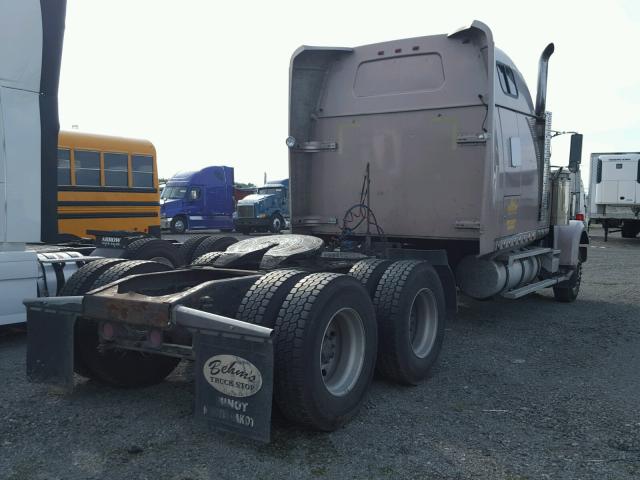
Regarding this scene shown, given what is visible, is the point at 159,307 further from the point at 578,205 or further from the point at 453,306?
the point at 578,205

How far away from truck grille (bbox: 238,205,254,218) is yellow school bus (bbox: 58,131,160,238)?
1647 cm

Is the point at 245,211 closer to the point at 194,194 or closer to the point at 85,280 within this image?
the point at 194,194

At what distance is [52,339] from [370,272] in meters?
2.46

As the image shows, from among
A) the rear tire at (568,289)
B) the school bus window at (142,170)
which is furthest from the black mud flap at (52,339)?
the school bus window at (142,170)

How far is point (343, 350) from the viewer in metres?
4.18

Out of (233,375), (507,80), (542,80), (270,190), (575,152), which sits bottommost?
(233,375)

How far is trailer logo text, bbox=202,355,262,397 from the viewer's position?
3.26m

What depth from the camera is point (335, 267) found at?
5309mm

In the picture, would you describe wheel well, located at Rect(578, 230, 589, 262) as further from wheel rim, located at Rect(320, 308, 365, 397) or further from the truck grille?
the truck grille

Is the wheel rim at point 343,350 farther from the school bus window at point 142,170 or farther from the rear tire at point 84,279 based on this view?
the school bus window at point 142,170

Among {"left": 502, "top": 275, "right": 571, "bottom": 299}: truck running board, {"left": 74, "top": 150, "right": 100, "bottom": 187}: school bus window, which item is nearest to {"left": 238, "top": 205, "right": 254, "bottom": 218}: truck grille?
{"left": 74, "top": 150, "right": 100, "bottom": 187}: school bus window

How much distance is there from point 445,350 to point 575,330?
2.18m

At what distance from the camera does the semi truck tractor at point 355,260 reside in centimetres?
354

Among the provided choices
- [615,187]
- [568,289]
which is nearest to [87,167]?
[568,289]
